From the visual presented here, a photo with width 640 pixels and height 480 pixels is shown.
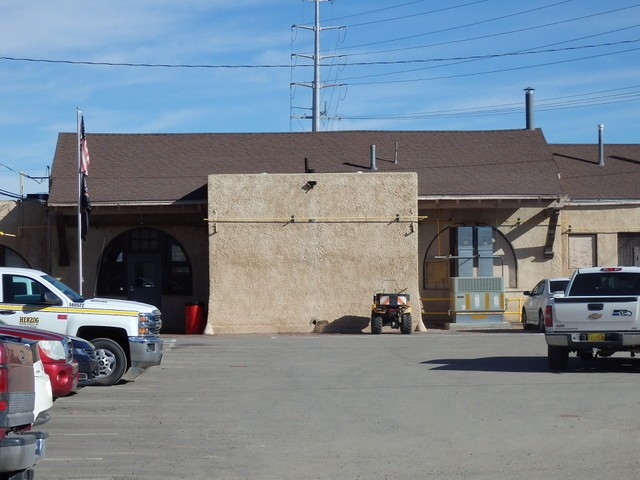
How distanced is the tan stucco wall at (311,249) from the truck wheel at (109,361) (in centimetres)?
1440

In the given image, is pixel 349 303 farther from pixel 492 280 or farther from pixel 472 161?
pixel 472 161

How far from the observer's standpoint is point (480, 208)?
34.5 metres

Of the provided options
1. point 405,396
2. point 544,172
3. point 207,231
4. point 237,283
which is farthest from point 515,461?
point 544,172

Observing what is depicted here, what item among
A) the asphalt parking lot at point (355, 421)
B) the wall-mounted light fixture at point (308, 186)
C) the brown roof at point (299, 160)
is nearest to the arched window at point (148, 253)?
the brown roof at point (299, 160)

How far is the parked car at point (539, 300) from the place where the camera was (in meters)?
29.0

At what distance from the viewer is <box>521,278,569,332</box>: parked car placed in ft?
95.2

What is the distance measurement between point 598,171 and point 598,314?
2209 cm

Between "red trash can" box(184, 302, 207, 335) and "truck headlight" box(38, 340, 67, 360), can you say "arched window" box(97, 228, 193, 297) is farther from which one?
"truck headlight" box(38, 340, 67, 360)

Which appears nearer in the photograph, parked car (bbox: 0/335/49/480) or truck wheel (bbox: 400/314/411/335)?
parked car (bbox: 0/335/49/480)

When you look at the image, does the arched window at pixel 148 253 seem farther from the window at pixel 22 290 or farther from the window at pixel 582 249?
the window at pixel 22 290

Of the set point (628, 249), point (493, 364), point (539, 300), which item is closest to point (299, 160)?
point (539, 300)

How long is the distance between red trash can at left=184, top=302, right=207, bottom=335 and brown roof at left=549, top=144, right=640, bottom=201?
1433cm

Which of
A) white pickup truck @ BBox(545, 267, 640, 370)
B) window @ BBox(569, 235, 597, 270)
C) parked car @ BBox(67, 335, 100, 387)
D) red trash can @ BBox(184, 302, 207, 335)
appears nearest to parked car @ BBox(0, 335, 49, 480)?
parked car @ BBox(67, 335, 100, 387)

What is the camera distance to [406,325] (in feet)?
99.0
